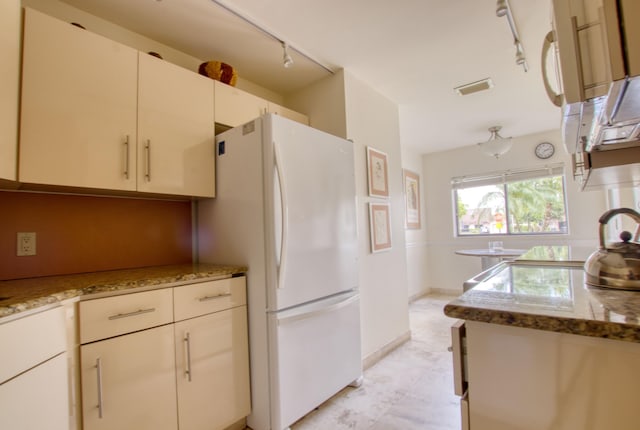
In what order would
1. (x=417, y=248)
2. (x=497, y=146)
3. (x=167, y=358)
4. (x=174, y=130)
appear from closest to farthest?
1. (x=167, y=358)
2. (x=174, y=130)
3. (x=497, y=146)
4. (x=417, y=248)

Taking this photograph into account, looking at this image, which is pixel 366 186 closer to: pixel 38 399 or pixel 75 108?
pixel 75 108

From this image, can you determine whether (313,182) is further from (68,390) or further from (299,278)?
(68,390)

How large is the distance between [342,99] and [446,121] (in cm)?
192

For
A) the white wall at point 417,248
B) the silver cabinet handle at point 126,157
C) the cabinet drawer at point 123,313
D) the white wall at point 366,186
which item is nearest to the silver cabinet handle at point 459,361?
the cabinet drawer at point 123,313

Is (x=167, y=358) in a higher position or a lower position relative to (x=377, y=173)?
lower

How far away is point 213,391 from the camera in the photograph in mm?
1546

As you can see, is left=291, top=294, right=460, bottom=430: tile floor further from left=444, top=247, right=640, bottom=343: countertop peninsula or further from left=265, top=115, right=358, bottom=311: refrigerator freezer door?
left=444, top=247, right=640, bottom=343: countertop peninsula

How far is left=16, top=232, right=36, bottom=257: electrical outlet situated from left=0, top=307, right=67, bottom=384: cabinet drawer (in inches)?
28.2

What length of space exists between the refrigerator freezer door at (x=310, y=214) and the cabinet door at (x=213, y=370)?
29cm

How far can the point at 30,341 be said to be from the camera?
94cm

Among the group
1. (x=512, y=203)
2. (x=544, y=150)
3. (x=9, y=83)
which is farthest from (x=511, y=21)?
(x=512, y=203)

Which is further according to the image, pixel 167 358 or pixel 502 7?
pixel 502 7

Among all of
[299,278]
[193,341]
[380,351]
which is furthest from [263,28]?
[380,351]

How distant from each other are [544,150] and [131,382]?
17.3 ft
